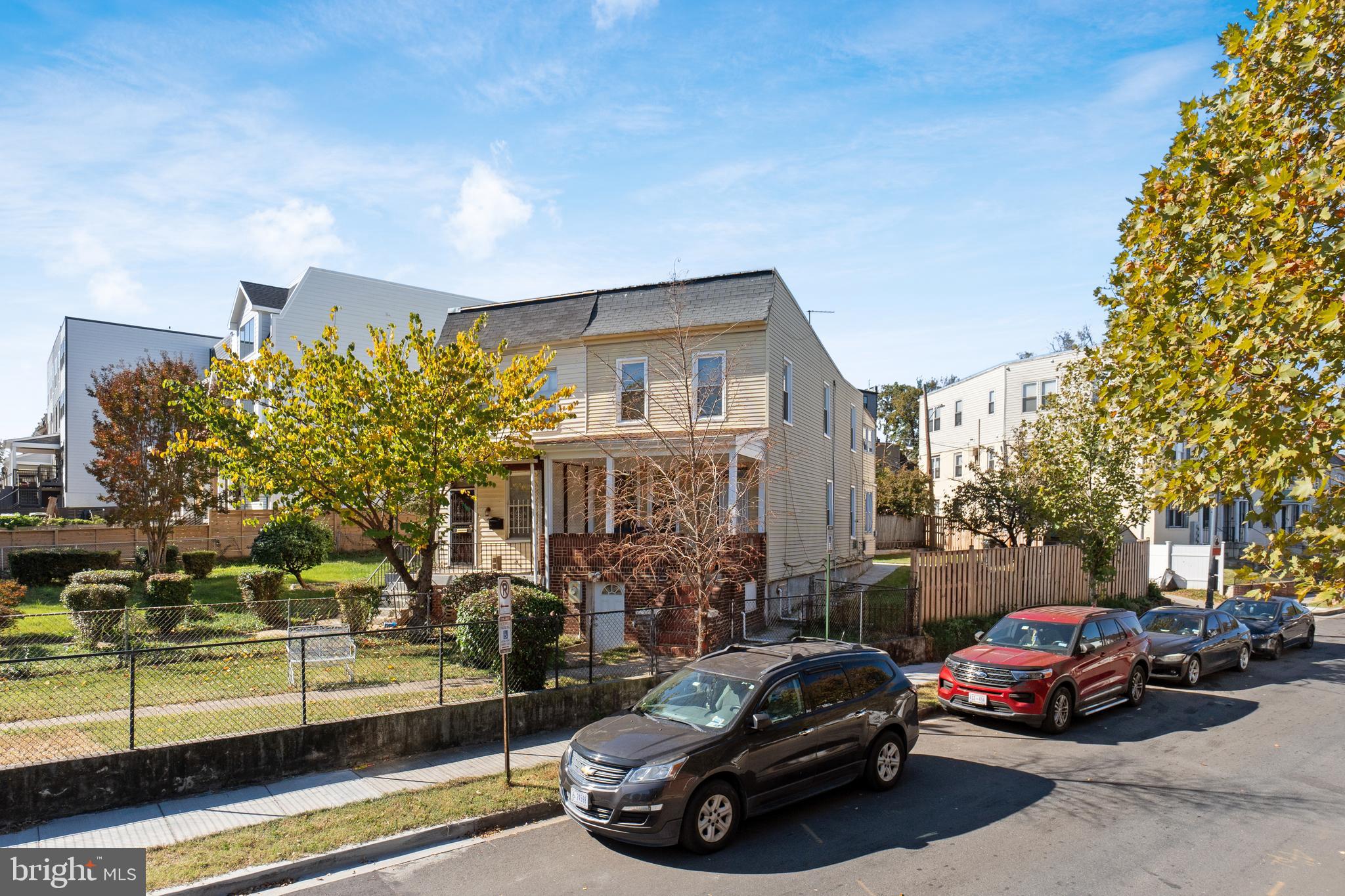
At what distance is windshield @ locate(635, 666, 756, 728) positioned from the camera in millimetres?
8078

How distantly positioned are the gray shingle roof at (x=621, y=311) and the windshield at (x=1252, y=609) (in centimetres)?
1308

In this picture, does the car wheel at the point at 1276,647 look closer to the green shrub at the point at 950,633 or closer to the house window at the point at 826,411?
the green shrub at the point at 950,633

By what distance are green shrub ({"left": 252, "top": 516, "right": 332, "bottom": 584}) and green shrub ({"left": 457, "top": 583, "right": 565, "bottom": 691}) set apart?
387 inches

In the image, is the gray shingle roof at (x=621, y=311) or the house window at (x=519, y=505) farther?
the house window at (x=519, y=505)

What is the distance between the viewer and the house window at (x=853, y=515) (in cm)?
2838

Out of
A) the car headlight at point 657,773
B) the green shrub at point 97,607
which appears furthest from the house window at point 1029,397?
the green shrub at point 97,607

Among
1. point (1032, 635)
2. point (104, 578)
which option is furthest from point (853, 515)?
point (104, 578)

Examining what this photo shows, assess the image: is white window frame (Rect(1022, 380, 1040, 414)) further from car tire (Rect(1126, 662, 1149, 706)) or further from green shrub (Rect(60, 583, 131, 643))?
green shrub (Rect(60, 583, 131, 643))

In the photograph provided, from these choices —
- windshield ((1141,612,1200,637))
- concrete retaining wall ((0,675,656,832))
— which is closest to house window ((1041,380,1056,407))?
windshield ((1141,612,1200,637))

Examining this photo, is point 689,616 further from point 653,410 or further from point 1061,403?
point 1061,403

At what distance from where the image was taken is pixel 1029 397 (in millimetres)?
36844

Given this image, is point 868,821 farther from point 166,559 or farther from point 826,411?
point 166,559

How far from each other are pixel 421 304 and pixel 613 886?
34.5 m

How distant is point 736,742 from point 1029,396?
33587 millimetres
